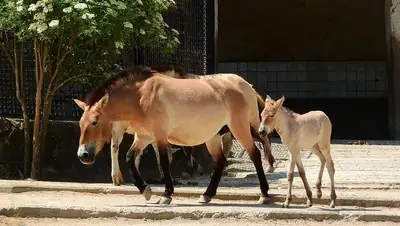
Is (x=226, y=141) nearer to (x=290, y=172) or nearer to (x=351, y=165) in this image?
(x=351, y=165)

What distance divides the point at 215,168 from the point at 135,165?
102 centimetres

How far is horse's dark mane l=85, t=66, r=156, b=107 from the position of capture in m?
8.58

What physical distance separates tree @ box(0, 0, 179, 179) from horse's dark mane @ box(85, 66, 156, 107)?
5.43ft

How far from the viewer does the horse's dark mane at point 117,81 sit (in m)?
8.58

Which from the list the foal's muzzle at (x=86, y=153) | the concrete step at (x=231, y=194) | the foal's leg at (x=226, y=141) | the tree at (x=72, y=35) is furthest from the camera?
the foal's leg at (x=226, y=141)

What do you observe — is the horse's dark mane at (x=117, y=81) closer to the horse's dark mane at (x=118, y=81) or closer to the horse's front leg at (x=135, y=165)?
the horse's dark mane at (x=118, y=81)

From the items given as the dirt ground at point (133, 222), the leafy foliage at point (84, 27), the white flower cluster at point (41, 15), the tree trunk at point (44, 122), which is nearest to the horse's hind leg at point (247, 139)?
the dirt ground at point (133, 222)

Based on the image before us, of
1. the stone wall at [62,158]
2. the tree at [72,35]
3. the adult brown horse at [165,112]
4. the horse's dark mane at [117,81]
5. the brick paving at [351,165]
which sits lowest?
the brick paving at [351,165]

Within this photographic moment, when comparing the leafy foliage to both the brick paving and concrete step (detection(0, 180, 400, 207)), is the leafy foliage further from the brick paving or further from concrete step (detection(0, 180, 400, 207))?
the brick paving

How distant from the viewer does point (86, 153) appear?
27.0 ft

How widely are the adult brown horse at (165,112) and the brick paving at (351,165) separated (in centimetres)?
270

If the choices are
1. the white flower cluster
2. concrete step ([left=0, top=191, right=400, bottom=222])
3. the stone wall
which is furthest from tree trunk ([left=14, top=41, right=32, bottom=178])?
concrete step ([left=0, top=191, right=400, bottom=222])

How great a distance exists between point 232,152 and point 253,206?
8.29 metres

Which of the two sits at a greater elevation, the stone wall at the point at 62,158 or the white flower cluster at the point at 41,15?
the white flower cluster at the point at 41,15
